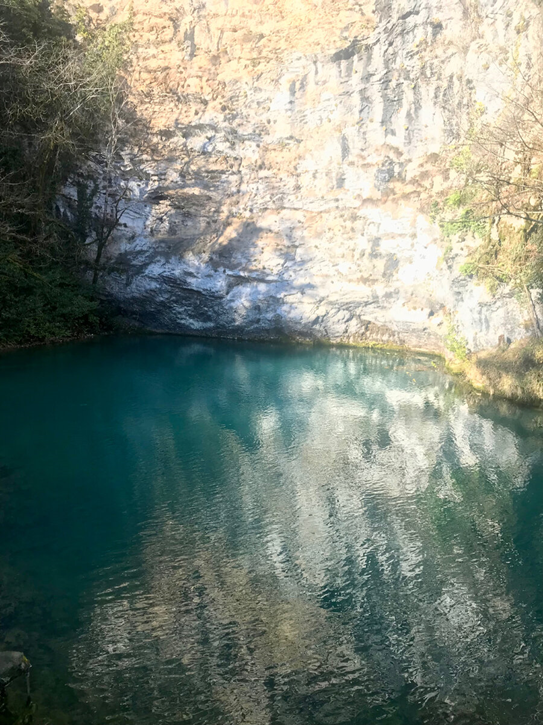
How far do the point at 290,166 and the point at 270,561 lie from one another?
17822 mm

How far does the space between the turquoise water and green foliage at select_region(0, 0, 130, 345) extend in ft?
19.5

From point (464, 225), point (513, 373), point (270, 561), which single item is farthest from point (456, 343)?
point (270, 561)

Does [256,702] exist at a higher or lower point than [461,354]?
lower

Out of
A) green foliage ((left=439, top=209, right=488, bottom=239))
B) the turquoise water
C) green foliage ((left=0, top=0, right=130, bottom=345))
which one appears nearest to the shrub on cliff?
green foliage ((left=439, top=209, right=488, bottom=239))

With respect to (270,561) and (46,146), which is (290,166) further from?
(270,561)

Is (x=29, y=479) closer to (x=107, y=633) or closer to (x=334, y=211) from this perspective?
(x=107, y=633)

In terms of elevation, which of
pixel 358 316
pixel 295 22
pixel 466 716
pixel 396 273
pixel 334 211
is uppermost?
pixel 295 22

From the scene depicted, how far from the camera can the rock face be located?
64.8 ft

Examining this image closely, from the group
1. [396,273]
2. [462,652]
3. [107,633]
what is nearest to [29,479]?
[107,633]

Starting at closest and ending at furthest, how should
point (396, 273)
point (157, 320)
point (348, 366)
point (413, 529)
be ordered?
point (413, 529) → point (348, 366) → point (396, 273) → point (157, 320)

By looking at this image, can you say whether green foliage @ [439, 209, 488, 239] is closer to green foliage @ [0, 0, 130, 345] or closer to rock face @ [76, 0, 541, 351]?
rock face @ [76, 0, 541, 351]

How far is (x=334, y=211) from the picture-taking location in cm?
2139

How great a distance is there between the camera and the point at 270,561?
6.64 meters

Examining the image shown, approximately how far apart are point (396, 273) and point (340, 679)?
17150 millimetres
